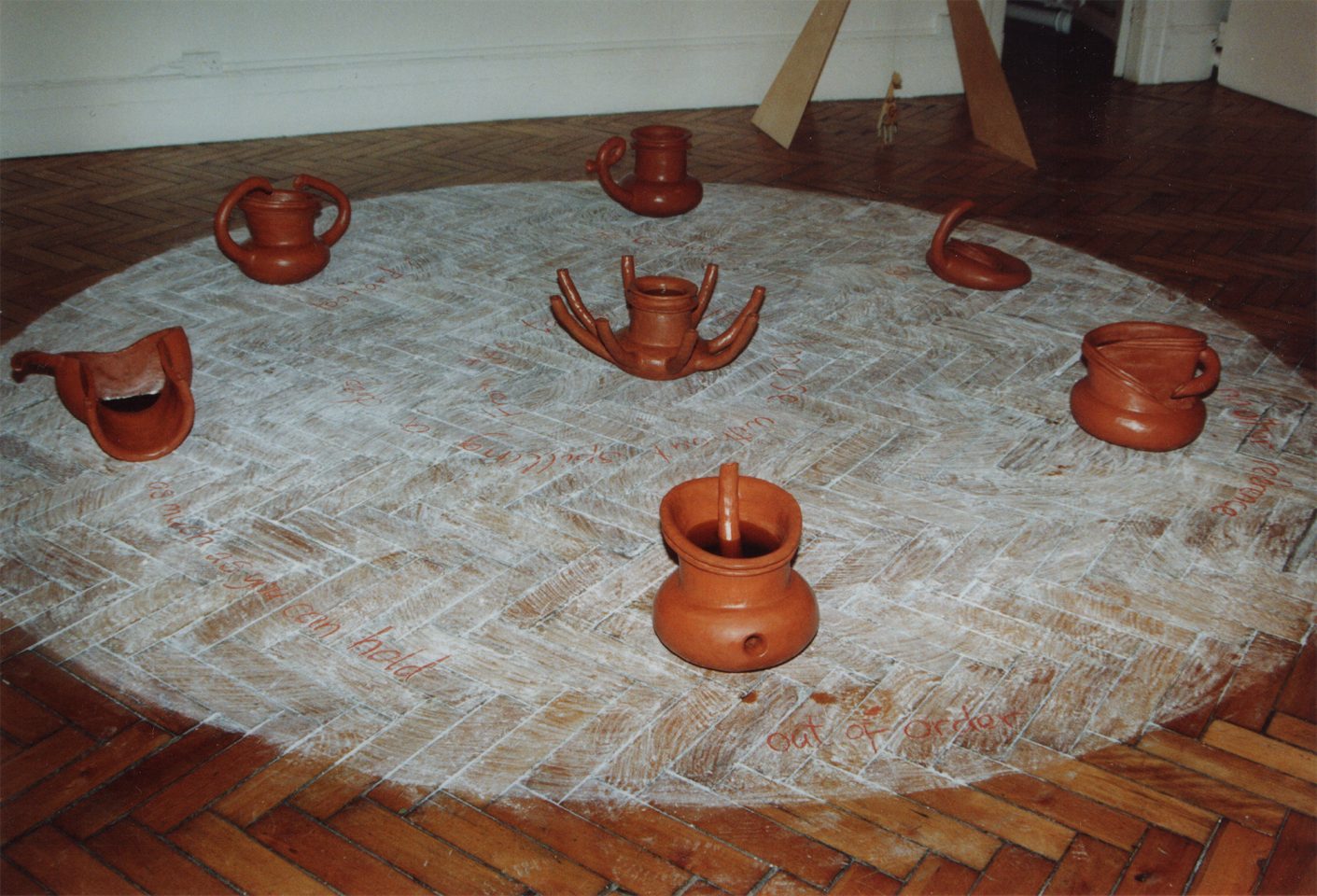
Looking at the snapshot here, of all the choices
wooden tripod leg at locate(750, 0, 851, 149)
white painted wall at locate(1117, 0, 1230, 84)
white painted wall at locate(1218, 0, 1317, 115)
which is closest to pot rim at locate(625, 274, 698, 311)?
wooden tripod leg at locate(750, 0, 851, 149)

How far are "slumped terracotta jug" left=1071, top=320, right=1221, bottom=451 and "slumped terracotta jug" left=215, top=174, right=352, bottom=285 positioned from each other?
2.33m

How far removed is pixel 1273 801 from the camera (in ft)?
6.32

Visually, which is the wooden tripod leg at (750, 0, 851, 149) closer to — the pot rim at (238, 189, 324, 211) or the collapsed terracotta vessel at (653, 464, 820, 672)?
the pot rim at (238, 189, 324, 211)

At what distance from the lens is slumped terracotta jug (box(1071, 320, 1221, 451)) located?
2828 millimetres

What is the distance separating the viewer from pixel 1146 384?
9.52 feet

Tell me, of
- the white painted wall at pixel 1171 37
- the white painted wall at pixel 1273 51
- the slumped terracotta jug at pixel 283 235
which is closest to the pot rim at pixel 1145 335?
the slumped terracotta jug at pixel 283 235

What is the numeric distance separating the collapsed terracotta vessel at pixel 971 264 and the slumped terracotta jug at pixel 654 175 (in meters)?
0.99

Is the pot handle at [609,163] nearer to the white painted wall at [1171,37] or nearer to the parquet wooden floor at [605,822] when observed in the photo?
the parquet wooden floor at [605,822]

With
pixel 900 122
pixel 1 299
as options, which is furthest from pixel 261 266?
pixel 900 122

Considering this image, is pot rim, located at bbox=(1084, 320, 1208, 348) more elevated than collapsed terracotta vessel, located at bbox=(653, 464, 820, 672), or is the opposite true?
pot rim, located at bbox=(1084, 320, 1208, 348)

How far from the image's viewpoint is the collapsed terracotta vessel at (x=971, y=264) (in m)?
3.88

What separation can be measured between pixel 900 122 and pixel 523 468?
3.98 m

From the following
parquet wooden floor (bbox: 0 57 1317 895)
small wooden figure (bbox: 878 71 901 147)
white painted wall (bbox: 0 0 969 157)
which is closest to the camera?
parquet wooden floor (bbox: 0 57 1317 895)

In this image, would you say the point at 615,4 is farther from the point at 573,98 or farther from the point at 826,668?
the point at 826,668
